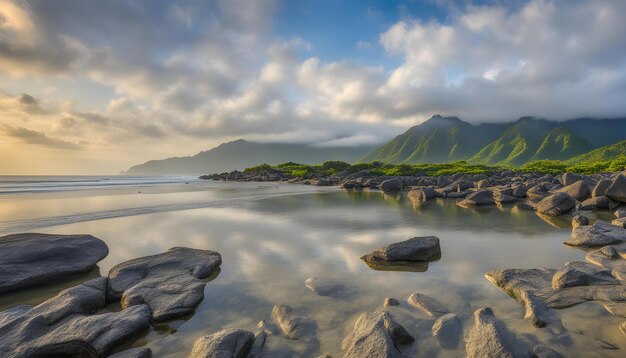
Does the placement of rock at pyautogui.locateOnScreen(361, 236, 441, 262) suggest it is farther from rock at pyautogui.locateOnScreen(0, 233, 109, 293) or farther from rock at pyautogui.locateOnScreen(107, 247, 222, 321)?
rock at pyautogui.locateOnScreen(0, 233, 109, 293)

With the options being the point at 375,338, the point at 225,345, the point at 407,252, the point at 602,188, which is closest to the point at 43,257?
the point at 225,345

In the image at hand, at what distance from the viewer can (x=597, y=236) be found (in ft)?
32.9

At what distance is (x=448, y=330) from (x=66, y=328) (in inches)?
250

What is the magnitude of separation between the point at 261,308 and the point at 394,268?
4051 mm

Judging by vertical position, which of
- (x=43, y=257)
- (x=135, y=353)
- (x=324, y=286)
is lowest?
(x=324, y=286)

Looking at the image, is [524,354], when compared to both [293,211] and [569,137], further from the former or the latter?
[569,137]

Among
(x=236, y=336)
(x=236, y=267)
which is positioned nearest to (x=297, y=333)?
(x=236, y=336)

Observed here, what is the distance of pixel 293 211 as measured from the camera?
20156mm

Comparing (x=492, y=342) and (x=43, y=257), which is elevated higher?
(x=43, y=257)

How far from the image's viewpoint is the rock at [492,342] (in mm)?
4277

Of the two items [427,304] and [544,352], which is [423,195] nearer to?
[427,304]

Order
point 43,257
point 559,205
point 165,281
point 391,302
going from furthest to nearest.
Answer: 1. point 559,205
2. point 43,257
3. point 165,281
4. point 391,302

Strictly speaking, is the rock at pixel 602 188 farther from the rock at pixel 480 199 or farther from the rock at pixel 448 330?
the rock at pixel 448 330

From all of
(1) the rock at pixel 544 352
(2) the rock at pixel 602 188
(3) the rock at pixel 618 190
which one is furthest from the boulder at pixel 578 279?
(2) the rock at pixel 602 188
